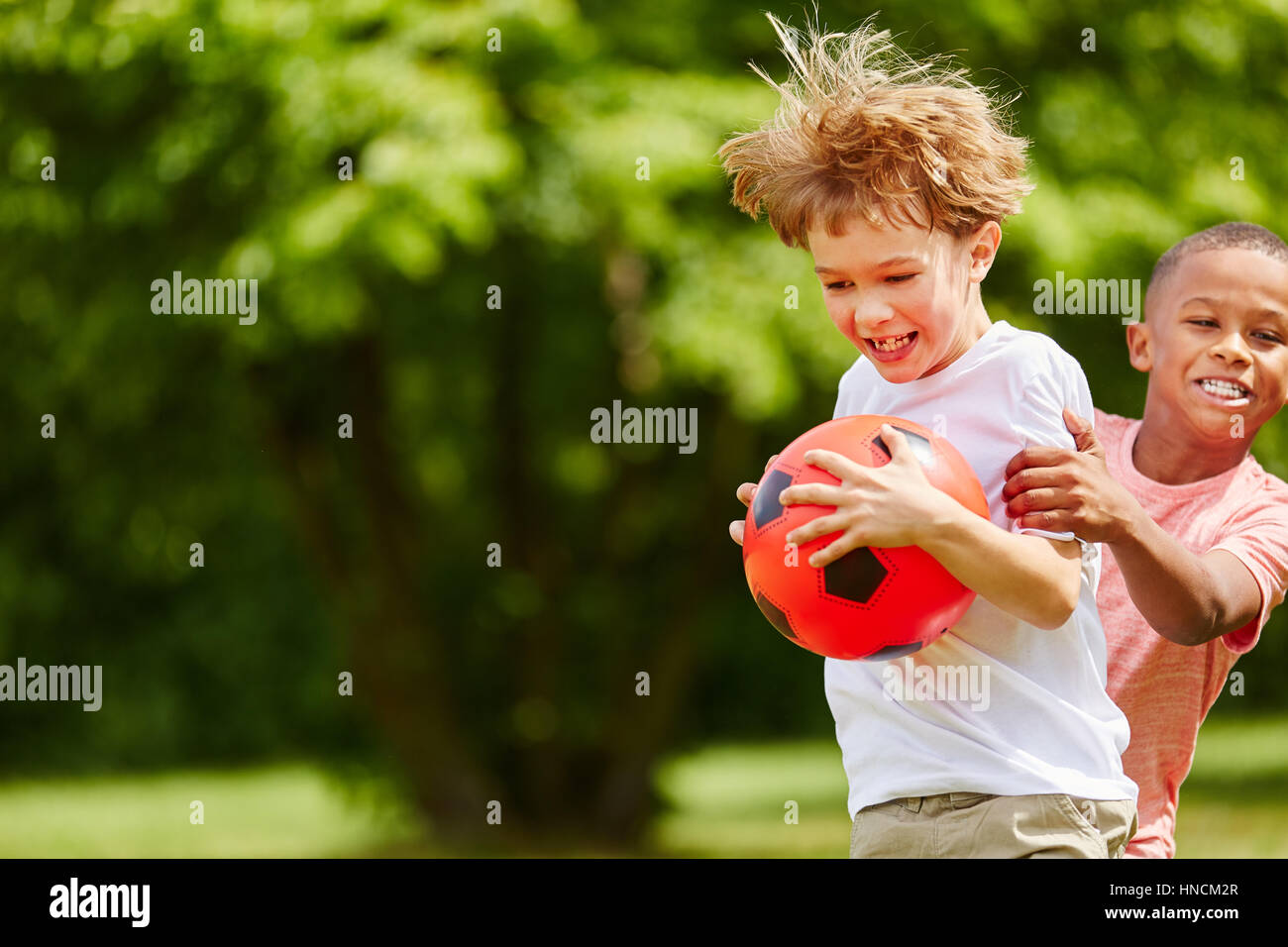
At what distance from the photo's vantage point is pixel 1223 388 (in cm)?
342

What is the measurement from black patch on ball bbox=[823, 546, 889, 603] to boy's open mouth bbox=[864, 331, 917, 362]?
415mm

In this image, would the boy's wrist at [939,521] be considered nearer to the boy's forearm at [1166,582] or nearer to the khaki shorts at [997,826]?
the boy's forearm at [1166,582]

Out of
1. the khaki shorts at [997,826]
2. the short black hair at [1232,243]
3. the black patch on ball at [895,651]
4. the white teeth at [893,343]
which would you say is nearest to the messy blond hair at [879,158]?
the white teeth at [893,343]

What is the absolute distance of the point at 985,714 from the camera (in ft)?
9.45

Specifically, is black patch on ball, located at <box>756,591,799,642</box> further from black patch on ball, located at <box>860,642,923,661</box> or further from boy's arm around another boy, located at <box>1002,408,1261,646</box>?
boy's arm around another boy, located at <box>1002,408,1261,646</box>

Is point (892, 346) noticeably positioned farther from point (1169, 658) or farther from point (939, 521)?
point (1169, 658)

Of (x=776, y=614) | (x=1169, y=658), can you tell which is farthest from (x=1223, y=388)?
(x=776, y=614)

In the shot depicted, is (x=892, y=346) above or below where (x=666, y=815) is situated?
above

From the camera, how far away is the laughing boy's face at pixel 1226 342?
3398mm

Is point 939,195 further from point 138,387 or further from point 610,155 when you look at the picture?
point 138,387

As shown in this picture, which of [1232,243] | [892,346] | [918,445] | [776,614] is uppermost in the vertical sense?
[1232,243]

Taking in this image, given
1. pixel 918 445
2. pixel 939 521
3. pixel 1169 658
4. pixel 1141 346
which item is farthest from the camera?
pixel 1141 346

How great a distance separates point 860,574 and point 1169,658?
1007mm

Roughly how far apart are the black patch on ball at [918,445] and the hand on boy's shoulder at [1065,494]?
0.17 metres
